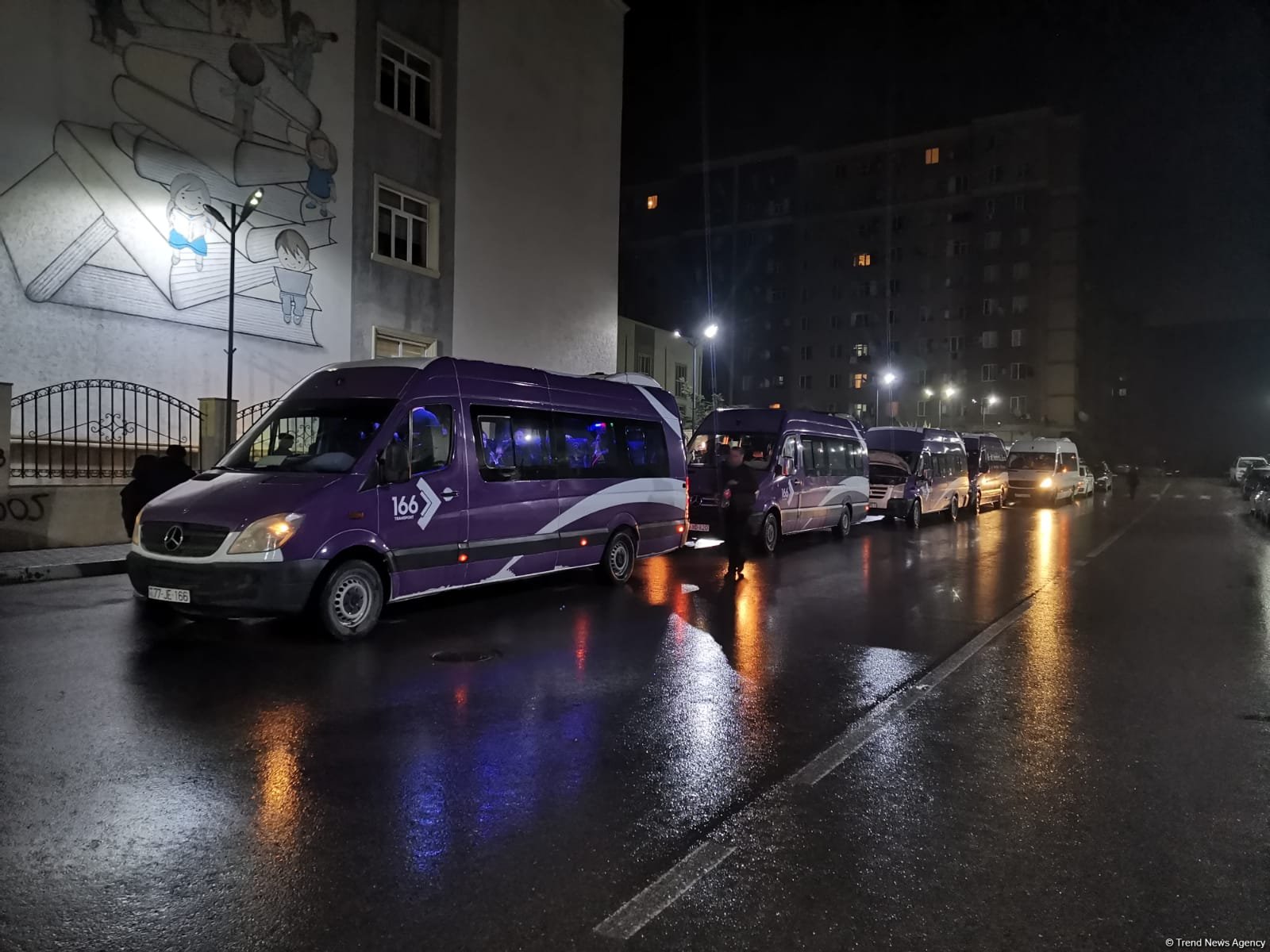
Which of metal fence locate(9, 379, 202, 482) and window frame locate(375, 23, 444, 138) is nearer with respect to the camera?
metal fence locate(9, 379, 202, 482)

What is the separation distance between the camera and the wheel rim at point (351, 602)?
7766 mm

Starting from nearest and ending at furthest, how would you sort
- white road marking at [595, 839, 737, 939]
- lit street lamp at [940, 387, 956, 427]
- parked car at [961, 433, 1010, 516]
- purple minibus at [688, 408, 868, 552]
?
white road marking at [595, 839, 737, 939] < purple minibus at [688, 408, 868, 552] < parked car at [961, 433, 1010, 516] < lit street lamp at [940, 387, 956, 427]

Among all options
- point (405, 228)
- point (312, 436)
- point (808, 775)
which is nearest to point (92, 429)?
point (312, 436)

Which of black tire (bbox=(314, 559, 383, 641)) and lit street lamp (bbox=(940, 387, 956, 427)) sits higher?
lit street lamp (bbox=(940, 387, 956, 427))

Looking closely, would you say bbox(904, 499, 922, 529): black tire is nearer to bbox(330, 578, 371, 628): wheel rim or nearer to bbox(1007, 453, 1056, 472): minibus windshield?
bbox(1007, 453, 1056, 472): minibus windshield

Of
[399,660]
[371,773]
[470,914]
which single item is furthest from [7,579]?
[470,914]

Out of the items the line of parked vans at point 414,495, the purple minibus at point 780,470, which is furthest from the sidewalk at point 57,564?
the purple minibus at point 780,470

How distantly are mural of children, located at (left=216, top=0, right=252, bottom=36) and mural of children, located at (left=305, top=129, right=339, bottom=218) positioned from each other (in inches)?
89.3

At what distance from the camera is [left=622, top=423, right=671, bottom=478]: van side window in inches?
465

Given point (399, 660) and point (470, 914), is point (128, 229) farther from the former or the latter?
point (470, 914)

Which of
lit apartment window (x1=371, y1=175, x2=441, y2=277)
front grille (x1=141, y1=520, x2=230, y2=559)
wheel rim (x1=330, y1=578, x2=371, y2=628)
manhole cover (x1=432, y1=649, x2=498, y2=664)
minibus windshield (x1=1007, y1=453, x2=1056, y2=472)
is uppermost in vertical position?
lit apartment window (x1=371, y1=175, x2=441, y2=277)

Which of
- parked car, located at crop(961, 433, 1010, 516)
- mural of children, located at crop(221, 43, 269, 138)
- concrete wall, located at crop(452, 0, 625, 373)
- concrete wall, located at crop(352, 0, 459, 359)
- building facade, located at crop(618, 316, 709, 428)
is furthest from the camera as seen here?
building facade, located at crop(618, 316, 709, 428)

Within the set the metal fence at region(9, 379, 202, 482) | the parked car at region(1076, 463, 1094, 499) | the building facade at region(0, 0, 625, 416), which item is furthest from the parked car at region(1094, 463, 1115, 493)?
the metal fence at region(9, 379, 202, 482)

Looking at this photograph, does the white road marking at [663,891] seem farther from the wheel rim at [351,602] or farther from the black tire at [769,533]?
the black tire at [769,533]
